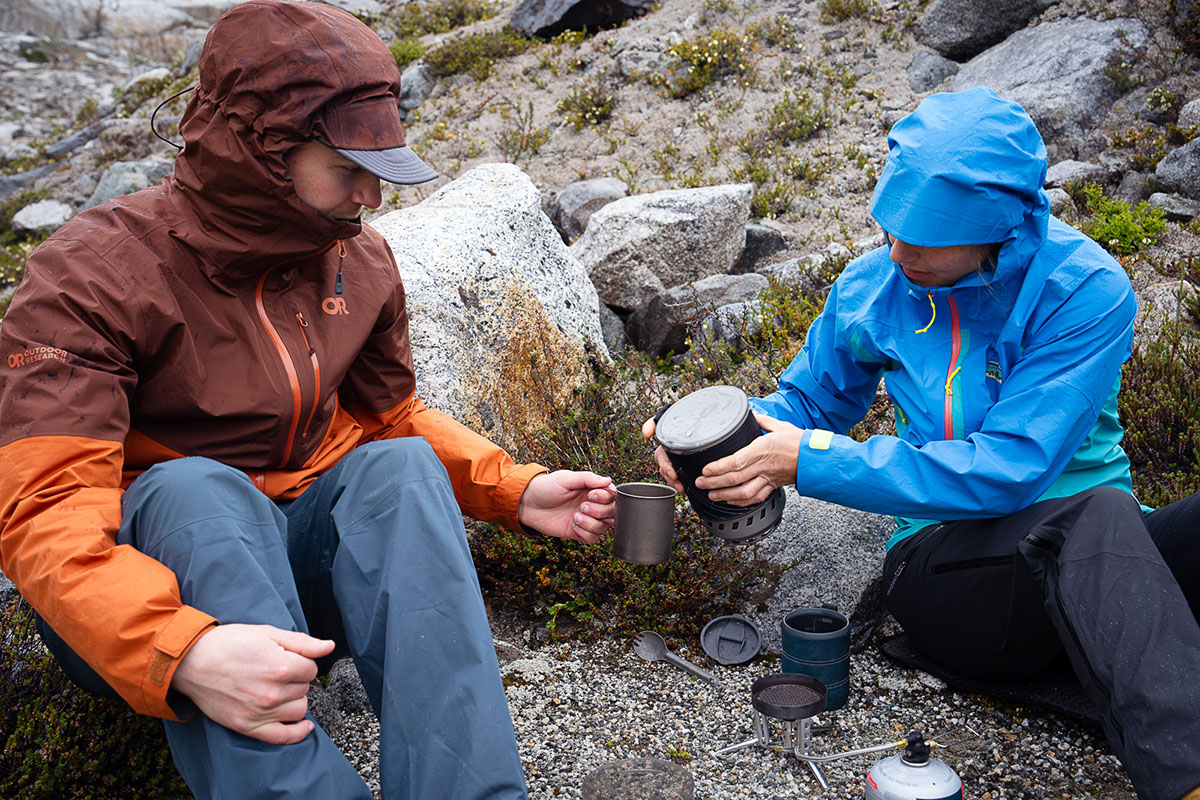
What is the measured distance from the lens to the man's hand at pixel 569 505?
Answer: 300 cm

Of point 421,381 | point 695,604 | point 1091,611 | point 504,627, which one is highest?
point 1091,611

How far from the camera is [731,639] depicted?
3.73 m

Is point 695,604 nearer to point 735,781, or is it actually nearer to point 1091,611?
point 735,781

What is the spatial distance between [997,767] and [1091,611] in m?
0.79

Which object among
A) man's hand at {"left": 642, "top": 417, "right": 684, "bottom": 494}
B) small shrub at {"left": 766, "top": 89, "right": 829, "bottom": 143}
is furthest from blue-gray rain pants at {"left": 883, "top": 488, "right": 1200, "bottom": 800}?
small shrub at {"left": 766, "top": 89, "right": 829, "bottom": 143}

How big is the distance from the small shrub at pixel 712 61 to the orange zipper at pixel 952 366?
775 cm

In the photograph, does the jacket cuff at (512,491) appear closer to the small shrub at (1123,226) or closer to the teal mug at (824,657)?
the teal mug at (824,657)

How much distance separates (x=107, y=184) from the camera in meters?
11.2

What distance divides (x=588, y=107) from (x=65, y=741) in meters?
8.98

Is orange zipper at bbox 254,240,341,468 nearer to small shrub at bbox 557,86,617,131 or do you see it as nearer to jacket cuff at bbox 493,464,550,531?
jacket cuff at bbox 493,464,550,531

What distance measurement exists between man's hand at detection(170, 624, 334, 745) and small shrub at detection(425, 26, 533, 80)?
1086 cm

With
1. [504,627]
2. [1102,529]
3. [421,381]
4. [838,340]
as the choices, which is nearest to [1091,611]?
[1102,529]

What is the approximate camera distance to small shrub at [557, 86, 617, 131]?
Answer: 10352 millimetres

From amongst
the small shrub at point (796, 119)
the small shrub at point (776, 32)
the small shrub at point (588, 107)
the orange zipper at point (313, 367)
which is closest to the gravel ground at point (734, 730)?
the orange zipper at point (313, 367)
